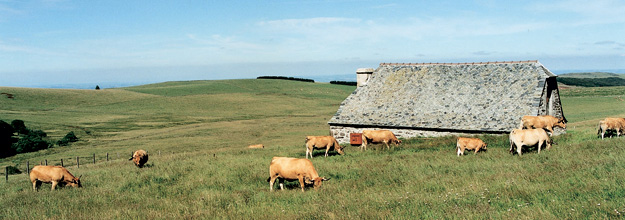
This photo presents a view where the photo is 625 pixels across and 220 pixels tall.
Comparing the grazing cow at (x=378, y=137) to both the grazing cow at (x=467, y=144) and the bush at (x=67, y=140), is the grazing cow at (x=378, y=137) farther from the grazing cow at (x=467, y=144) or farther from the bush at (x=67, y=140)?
the bush at (x=67, y=140)

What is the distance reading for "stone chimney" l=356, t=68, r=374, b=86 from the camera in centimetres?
3525

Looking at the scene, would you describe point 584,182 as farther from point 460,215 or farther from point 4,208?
point 4,208

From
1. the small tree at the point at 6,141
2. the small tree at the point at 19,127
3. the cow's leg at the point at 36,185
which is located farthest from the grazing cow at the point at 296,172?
the small tree at the point at 19,127

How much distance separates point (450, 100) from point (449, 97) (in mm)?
391

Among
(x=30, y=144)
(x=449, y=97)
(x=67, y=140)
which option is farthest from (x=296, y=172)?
(x=67, y=140)

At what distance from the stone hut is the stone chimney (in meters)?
0.82

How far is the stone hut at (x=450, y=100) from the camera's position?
27.0 metres

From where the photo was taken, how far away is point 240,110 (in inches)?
3095

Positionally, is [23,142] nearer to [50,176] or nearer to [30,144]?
[30,144]

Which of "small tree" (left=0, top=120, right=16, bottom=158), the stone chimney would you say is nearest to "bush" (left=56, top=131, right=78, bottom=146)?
"small tree" (left=0, top=120, right=16, bottom=158)

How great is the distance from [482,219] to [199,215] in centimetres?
638

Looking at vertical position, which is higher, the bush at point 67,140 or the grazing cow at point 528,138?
the grazing cow at point 528,138

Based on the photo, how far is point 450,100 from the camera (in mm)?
29828

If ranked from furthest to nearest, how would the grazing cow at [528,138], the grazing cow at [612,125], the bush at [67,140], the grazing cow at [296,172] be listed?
the bush at [67,140] < the grazing cow at [612,125] < the grazing cow at [528,138] < the grazing cow at [296,172]
